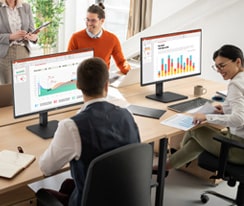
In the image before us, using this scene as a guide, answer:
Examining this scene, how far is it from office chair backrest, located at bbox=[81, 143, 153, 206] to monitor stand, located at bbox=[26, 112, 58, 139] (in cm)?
78

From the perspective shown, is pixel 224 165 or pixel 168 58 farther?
pixel 168 58

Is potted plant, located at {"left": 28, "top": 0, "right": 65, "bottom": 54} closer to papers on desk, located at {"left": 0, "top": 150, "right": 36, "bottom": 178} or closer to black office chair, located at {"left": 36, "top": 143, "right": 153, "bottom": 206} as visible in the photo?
papers on desk, located at {"left": 0, "top": 150, "right": 36, "bottom": 178}

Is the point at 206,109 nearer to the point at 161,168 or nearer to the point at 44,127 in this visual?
the point at 161,168

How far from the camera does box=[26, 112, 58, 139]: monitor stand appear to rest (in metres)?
2.62

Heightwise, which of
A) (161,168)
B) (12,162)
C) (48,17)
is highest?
(48,17)

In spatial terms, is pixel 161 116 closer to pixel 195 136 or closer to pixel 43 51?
pixel 195 136

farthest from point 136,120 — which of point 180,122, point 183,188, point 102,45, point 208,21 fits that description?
point 208,21

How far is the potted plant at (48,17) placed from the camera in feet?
20.3

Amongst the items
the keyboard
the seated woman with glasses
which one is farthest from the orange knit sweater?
the seated woman with glasses

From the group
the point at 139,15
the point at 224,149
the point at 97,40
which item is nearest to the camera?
the point at 224,149

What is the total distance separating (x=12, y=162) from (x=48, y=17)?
4.33 metres

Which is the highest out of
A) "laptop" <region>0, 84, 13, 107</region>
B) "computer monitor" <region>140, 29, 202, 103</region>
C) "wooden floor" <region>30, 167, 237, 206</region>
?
"computer monitor" <region>140, 29, 202, 103</region>

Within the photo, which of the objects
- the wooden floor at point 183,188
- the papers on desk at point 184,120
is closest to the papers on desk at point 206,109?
the papers on desk at point 184,120

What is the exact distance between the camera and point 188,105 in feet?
10.8
